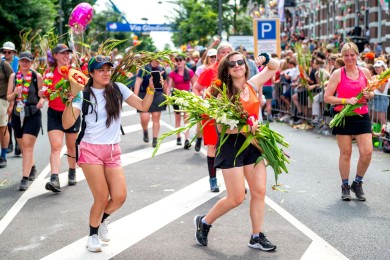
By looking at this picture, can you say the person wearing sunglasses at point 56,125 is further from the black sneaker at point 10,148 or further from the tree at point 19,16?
the tree at point 19,16

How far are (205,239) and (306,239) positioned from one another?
3.17 ft

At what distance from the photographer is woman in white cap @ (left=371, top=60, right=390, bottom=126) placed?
Result: 13750 mm

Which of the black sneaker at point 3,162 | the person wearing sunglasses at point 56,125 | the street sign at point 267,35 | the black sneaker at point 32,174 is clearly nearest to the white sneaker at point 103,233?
the person wearing sunglasses at point 56,125

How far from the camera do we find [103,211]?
6.52 metres

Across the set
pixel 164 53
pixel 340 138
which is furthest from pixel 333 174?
pixel 164 53

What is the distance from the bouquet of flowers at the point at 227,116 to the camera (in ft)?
20.6

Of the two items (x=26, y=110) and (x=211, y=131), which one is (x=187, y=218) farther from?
(x=26, y=110)

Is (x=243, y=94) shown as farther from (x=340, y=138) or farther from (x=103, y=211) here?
(x=340, y=138)

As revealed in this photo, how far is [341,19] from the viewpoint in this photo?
4522cm

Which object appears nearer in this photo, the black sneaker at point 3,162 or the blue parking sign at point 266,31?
the black sneaker at point 3,162

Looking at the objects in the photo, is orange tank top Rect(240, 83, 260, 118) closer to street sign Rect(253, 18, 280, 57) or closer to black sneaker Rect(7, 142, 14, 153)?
black sneaker Rect(7, 142, 14, 153)

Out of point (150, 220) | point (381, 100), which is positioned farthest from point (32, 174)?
point (381, 100)

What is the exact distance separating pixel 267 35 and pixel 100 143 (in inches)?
637

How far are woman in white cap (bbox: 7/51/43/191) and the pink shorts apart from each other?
364cm
